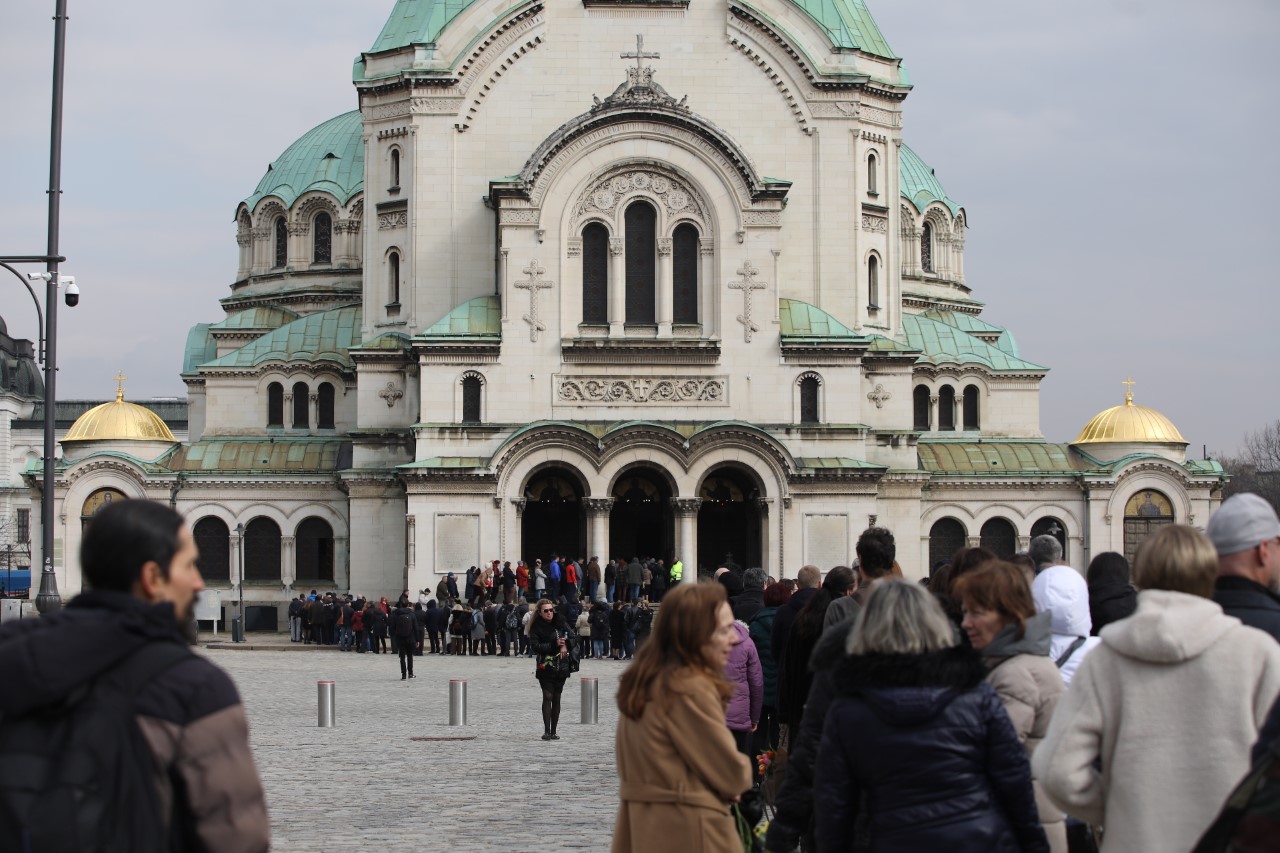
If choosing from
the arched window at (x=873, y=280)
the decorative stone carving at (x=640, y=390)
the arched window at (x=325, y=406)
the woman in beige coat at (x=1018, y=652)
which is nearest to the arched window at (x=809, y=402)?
the decorative stone carving at (x=640, y=390)

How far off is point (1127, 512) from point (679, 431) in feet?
54.8

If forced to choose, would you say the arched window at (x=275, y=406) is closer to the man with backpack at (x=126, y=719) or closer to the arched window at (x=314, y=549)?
the arched window at (x=314, y=549)

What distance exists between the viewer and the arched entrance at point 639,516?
56938mm

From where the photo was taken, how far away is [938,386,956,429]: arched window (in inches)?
2672

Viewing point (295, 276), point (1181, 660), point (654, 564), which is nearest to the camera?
point (1181, 660)

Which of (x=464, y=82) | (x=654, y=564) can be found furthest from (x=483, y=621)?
(x=464, y=82)

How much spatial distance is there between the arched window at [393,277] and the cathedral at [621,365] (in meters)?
0.08

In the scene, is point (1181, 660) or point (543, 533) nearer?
point (1181, 660)

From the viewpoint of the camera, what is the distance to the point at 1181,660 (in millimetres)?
7707

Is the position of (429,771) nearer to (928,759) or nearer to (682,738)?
(682,738)

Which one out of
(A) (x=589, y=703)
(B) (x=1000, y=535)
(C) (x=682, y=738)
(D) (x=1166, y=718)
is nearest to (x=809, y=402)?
(B) (x=1000, y=535)

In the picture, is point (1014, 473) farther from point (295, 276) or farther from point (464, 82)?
point (295, 276)

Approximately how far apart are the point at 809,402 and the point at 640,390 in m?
5.09

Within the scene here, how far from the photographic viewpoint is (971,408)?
6850 cm
